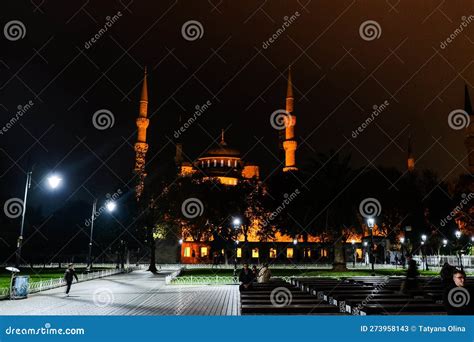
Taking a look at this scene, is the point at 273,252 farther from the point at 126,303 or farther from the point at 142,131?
the point at 126,303

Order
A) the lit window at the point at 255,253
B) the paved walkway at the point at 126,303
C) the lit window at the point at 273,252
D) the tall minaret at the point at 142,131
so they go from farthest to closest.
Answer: the lit window at the point at 273,252, the lit window at the point at 255,253, the tall minaret at the point at 142,131, the paved walkway at the point at 126,303

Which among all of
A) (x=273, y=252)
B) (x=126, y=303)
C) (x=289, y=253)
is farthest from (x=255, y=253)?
(x=126, y=303)

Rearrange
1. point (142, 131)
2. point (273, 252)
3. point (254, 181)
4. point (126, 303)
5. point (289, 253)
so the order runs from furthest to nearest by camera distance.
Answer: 1. point (273, 252)
2. point (289, 253)
3. point (142, 131)
4. point (254, 181)
5. point (126, 303)

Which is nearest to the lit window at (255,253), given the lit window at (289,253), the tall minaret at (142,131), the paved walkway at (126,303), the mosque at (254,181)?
the mosque at (254,181)

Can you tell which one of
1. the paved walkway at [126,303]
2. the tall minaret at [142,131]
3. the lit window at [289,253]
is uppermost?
the tall minaret at [142,131]

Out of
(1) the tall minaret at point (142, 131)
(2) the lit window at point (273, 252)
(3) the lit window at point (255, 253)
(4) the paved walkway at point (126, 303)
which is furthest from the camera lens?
(2) the lit window at point (273, 252)

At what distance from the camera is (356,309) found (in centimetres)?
1189

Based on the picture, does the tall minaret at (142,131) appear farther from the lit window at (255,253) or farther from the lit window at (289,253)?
the lit window at (289,253)

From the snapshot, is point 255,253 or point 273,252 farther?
point 273,252

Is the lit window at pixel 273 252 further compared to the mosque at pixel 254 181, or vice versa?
the lit window at pixel 273 252

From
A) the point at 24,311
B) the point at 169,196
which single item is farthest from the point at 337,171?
the point at 24,311

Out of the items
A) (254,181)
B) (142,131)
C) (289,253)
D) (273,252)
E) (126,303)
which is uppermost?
(142,131)

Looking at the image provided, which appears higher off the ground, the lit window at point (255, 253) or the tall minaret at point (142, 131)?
the tall minaret at point (142, 131)

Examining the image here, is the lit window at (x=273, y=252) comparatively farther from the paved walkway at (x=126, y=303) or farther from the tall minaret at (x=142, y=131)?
the paved walkway at (x=126, y=303)
